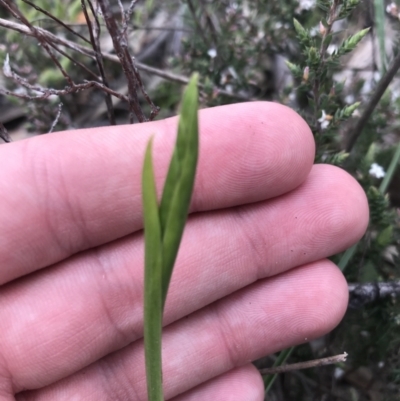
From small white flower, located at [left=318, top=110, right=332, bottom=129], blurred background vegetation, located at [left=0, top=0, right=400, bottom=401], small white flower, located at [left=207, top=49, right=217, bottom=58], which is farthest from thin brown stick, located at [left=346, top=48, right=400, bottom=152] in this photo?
small white flower, located at [left=207, top=49, right=217, bottom=58]

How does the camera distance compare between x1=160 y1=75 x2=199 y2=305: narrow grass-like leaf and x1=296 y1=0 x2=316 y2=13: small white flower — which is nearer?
x1=160 y1=75 x2=199 y2=305: narrow grass-like leaf

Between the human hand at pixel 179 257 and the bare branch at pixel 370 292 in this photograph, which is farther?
the bare branch at pixel 370 292

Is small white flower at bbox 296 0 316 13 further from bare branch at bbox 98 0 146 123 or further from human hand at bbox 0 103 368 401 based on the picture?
bare branch at bbox 98 0 146 123

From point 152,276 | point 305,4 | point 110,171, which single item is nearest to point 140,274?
point 110,171

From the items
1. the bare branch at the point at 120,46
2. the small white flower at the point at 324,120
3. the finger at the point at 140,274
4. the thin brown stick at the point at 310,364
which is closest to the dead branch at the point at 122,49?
the bare branch at the point at 120,46

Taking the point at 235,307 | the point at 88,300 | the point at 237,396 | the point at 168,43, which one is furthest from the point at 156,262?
the point at 168,43

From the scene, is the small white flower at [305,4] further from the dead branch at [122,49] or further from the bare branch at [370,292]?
the bare branch at [370,292]

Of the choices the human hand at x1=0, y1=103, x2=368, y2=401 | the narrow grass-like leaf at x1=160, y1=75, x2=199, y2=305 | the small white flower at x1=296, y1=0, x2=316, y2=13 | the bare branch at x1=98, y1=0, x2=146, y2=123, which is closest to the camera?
the narrow grass-like leaf at x1=160, y1=75, x2=199, y2=305

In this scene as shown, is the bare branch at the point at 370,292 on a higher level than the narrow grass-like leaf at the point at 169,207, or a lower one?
lower

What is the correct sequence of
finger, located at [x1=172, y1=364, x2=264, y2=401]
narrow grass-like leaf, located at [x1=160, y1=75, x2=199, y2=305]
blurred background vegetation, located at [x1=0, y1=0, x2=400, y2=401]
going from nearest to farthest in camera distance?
1. narrow grass-like leaf, located at [x1=160, y1=75, x2=199, y2=305]
2. blurred background vegetation, located at [x1=0, y1=0, x2=400, y2=401]
3. finger, located at [x1=172, y1=364, x2=264, y2=401]
